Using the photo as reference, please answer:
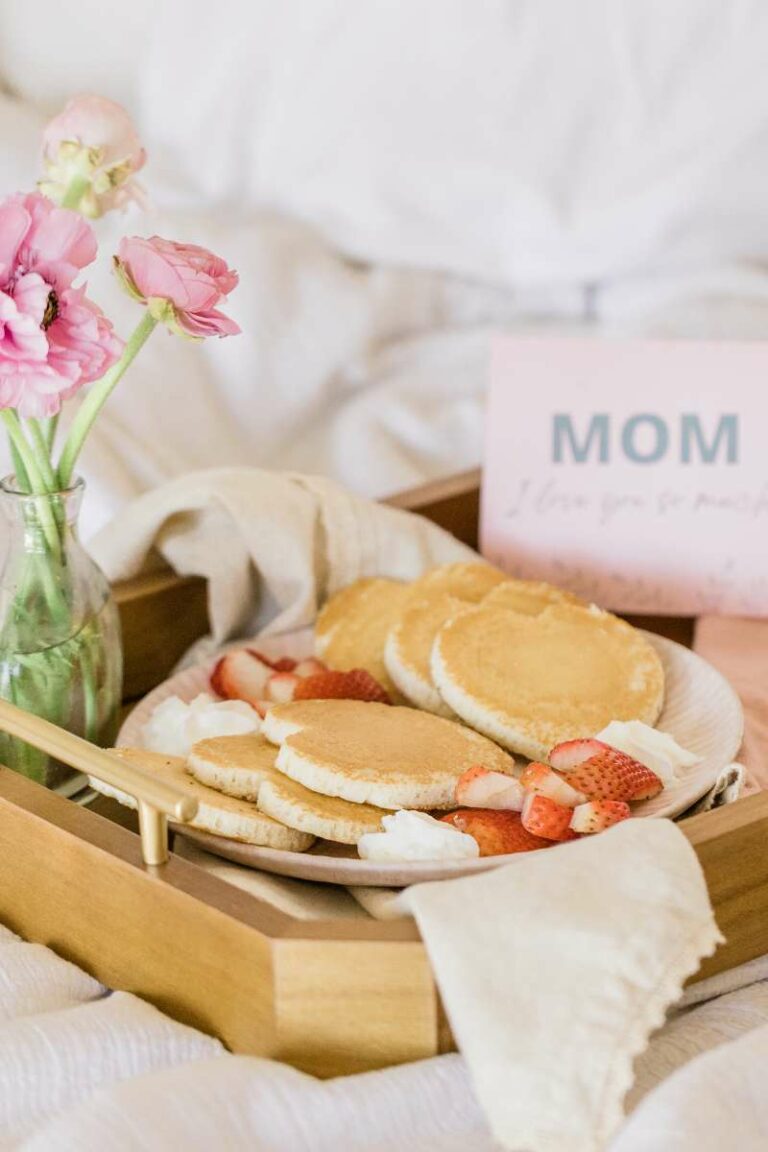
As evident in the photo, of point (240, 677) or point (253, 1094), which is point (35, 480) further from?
point (253, 1094)

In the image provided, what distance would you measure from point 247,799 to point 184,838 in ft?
0.14

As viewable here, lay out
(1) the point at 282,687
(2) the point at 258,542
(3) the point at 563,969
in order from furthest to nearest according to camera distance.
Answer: (2) the point at 258,542 < (1) the point at 282,687 < (3) the point at 563,969

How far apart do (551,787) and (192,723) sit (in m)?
0.22

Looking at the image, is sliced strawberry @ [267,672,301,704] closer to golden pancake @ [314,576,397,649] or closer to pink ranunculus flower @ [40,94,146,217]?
golden pancake @ [314,576,397,649]

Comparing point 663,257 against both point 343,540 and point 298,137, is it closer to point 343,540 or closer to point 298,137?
point 298,137

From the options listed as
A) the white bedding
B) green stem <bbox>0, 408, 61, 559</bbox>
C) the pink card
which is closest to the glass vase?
green stem <bbox>0, 408, 61, 559</bbox>

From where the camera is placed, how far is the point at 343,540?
3.35 feet

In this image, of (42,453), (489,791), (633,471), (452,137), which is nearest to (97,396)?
(42,453)

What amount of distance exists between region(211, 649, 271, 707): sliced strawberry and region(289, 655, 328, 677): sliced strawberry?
0.02 meters

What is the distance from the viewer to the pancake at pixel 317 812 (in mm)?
704

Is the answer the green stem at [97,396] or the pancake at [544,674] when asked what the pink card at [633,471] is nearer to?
the pancake at [544,674]

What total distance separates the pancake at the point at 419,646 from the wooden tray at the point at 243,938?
22 centimetres

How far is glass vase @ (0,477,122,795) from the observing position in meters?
0.80

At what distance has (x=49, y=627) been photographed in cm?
81
